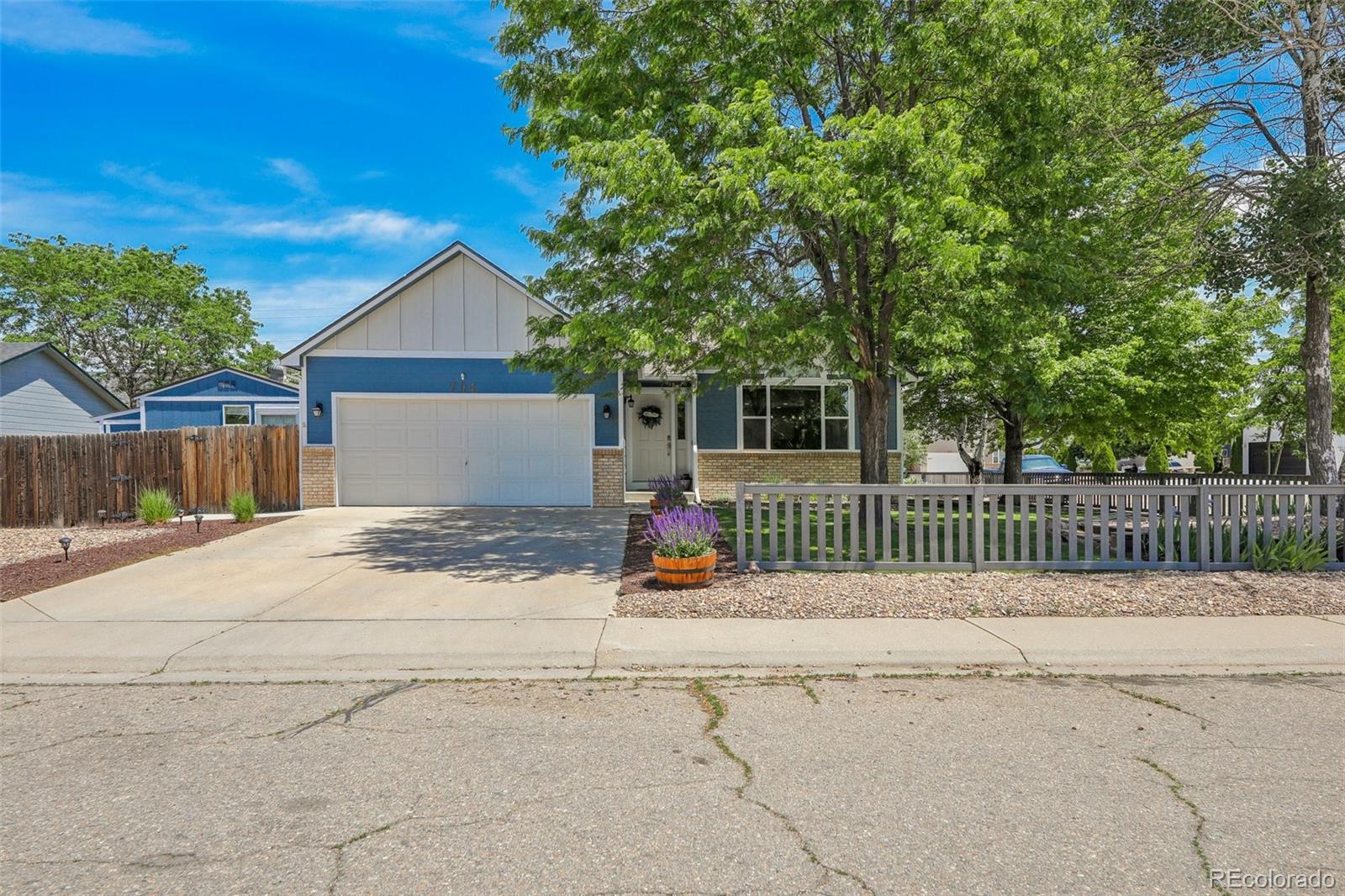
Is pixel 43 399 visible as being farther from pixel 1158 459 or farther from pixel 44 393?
pixel 1158 459

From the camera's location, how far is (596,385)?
1522cm

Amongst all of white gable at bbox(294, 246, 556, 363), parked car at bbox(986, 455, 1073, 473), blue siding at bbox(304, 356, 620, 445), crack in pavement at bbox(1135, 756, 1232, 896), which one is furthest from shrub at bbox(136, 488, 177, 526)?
parked car at bbox(986, 455, 1073, 473)

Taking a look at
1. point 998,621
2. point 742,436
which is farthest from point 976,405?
point 998,621

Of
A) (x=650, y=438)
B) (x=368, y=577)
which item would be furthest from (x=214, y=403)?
(x=368, y=577)

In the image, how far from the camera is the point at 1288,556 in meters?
7.80

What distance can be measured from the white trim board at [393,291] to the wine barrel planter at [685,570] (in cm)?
873

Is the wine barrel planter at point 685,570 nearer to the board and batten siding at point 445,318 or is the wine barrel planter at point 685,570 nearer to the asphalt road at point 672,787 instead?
the asphalt road at point 672,787

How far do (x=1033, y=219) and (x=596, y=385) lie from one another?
8539 millimetres

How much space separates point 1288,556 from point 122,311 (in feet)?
132

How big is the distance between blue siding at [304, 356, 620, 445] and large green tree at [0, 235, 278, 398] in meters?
23.0

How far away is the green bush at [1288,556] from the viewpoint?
7.78 m

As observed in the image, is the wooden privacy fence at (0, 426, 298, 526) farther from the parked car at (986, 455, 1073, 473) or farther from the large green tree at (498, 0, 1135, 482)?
the parked car at (986, 455, 1073, 473)

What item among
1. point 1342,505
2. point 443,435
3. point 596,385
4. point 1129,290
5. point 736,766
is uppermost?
point 1129,290

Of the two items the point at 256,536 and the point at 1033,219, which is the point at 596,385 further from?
the point at 1033,219
